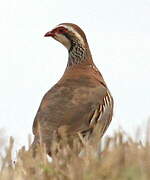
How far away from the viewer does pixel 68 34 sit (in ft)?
31.5

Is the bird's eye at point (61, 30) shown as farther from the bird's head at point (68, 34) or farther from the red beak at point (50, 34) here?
the red beak at point (50, 34)

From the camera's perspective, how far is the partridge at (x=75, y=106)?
24.8ft

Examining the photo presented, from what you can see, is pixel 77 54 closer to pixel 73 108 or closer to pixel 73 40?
pixel 73 40

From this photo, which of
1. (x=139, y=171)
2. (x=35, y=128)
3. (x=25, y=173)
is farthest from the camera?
(x=35, y=128)

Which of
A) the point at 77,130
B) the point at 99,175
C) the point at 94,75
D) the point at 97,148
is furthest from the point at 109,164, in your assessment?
the point at 94,75

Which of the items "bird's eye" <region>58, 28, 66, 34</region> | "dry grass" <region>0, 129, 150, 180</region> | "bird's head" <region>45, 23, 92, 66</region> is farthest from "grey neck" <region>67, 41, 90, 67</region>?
"dry grass" <region>0, 129, 150, 180</region>

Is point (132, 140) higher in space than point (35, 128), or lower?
higher

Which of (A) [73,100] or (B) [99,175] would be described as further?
(A) [73,100]

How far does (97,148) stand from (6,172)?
1.78 feet

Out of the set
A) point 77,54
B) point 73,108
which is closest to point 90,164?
point 73,108

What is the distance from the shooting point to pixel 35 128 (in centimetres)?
762

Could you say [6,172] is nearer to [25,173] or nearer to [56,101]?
[25,173]

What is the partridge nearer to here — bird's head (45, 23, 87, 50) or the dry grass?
bird's head (45, 23, 87, 50)

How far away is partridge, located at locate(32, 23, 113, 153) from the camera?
24.8 ft
